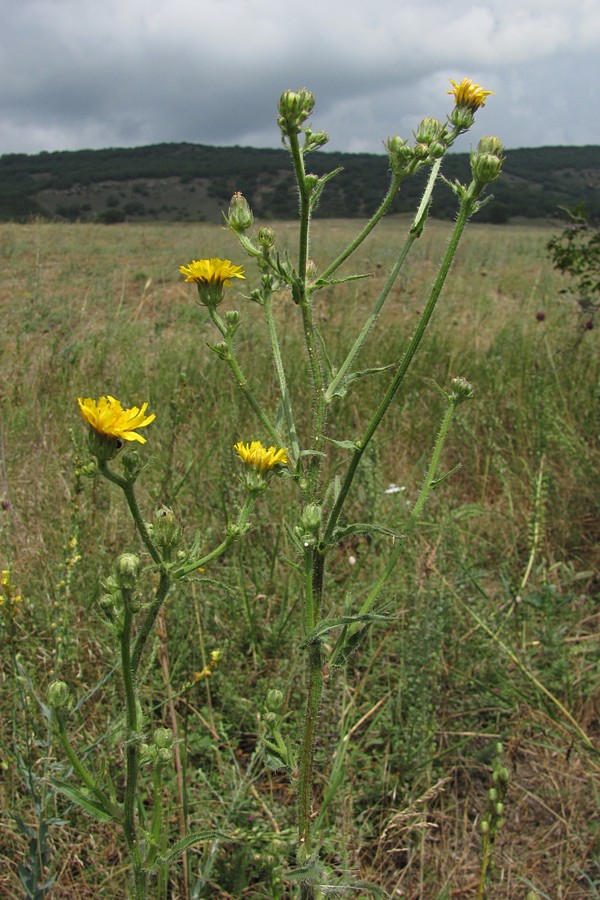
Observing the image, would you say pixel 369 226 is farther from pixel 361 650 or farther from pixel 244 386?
pixel 361 650

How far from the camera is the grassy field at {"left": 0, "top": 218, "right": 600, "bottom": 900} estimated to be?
5.12 feet

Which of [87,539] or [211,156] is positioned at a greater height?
[211,156]

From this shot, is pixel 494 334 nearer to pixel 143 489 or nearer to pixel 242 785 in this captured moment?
pixel 143 489

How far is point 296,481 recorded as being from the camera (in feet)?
4.39

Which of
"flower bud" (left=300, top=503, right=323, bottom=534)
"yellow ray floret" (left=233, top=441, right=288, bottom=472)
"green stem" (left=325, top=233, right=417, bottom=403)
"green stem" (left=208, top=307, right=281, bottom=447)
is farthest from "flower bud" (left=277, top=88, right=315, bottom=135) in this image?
"flower bud" (left=300, top=503, right=323, bottom=534)

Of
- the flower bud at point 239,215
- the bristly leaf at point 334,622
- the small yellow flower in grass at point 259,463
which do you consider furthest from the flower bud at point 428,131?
the bristly leaf at point 334,622

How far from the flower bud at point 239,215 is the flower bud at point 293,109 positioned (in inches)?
8.2

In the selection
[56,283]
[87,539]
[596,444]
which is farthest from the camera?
[56,283]

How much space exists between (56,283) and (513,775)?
847 centimetres

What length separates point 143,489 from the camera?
2.83m

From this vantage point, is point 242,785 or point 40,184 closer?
point 242,785

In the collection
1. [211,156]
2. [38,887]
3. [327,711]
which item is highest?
[211,156]

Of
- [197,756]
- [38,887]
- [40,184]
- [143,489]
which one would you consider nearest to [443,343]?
[143,489]

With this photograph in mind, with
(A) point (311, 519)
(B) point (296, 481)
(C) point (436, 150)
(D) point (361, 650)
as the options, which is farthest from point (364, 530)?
(D) point (361, 650)
